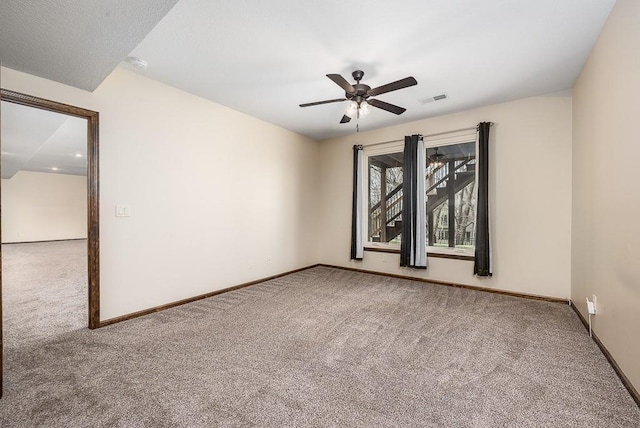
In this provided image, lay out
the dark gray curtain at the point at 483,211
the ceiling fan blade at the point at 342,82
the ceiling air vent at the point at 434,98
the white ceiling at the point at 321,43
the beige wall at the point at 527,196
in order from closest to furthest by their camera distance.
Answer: the white ceiling at the point at 321,43, the ceiling fan blade at the point at 342,82, the beige wall at the point at 527,196, the ceiling air vent at the point at 434,98, the dark gray curtain at the point at 483,211

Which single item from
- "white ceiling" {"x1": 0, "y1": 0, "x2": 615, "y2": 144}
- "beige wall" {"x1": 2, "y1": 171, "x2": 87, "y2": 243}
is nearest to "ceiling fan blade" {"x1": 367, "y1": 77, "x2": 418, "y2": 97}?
"white ceiling" {"x1": 0, "y1": 0, "x2": 615, "y2": 144}

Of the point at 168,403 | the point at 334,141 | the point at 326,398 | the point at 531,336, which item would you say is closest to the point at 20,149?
the point at 334,141

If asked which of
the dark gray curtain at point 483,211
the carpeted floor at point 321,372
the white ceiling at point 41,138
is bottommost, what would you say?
the carpeted floor at point 321,372

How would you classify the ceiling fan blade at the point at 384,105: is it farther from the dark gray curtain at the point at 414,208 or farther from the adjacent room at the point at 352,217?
the dark gray curtain at the point at 414,208

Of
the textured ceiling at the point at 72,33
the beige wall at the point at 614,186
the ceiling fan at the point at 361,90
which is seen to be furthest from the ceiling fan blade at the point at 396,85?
the textured ceiling at the point at 72,33

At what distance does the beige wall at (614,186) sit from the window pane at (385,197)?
2.53 m

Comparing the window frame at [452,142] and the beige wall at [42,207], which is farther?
the beige wall at [42,207]

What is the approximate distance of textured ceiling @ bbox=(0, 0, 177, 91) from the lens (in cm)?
167

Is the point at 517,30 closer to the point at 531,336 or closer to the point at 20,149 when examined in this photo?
the point at 531,336

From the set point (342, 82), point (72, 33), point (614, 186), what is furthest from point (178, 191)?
point (614, 186)

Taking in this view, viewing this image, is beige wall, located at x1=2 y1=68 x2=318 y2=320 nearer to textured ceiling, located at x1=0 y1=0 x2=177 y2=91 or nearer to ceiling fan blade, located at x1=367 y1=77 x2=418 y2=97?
textured ceiling, located at x1=0 y1=0 x2=177 y2=91

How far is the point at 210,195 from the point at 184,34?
196 centimetres

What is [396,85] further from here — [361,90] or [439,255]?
[439,255]

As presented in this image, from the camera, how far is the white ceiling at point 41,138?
3.59m
